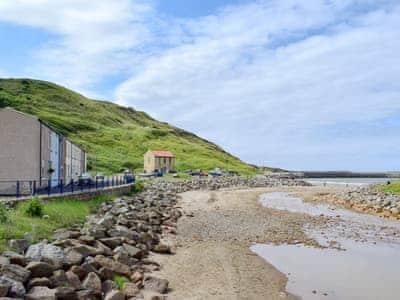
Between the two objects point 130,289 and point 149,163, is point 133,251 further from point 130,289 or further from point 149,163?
point 149,163

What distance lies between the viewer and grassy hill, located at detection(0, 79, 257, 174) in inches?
4063

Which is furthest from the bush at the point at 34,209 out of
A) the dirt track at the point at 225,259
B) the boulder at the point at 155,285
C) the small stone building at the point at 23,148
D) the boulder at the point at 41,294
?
the small stone building at the point at 23,148

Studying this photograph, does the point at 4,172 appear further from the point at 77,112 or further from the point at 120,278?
the point at 77,112

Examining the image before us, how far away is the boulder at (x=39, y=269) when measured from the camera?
1116 cm

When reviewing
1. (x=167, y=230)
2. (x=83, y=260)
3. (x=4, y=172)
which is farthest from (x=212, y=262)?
(x=4, y=172)

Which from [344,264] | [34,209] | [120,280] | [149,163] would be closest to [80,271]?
[120,280]

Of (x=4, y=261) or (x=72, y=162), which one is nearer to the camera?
(x=4, y=261)

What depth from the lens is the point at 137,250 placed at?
16531 mm

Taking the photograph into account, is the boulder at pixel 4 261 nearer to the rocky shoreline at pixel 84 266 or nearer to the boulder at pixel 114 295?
the rocky shoreline at pixel 84 266

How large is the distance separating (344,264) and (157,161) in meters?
75.3

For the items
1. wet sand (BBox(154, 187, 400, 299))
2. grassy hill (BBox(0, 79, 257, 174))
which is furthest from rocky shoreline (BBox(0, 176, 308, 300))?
grassy hill (BBox(0, 79, 257, 174))

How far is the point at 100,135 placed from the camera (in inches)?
4847

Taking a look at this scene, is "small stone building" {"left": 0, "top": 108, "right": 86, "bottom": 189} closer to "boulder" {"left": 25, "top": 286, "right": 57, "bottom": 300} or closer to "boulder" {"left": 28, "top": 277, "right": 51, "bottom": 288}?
"boulder" {"left": 28, "top": 277, "right": 51, "bottom": 288}

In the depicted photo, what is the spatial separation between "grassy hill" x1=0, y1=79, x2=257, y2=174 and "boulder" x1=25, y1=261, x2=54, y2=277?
254 ft
